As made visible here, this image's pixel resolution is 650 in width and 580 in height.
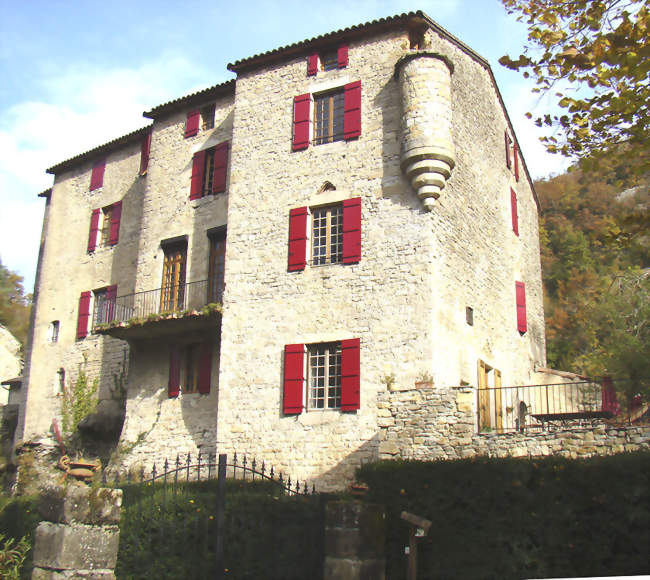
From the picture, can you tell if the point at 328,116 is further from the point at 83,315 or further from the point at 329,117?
the point at 83,315

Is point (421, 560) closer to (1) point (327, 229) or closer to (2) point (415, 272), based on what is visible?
(2) point (415, 272)

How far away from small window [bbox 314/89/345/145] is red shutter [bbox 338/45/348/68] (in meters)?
0.66

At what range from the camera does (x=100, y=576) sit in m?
8.19

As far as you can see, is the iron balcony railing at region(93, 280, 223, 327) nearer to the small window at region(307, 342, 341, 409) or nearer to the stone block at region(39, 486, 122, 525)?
the small window at region(307, 342, 341, 409)

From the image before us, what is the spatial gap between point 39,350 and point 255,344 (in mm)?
10510

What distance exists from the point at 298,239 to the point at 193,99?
7.04m

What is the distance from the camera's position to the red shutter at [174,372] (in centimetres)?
1872

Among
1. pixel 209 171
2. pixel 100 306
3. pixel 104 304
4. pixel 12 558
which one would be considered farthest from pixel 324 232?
pixel 12 558

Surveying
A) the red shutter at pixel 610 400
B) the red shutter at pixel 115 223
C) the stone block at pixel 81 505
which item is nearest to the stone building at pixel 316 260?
the red shutter at pixel 115 223

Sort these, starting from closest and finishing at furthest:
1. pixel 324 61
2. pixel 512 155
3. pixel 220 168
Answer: pixel 324 61 < pixel 220 168 < pixel 512 155

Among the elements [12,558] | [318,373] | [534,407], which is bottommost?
[12,558]

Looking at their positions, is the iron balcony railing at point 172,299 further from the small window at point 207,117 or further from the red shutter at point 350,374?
the small window at point 207,117

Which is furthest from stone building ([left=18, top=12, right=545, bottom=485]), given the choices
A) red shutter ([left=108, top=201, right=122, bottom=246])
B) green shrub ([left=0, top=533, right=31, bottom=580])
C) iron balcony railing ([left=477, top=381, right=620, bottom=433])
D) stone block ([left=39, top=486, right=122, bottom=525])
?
stone block ([left=39, top=486, right=122, bottom=525])

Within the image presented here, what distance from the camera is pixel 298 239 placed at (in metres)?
17.2
